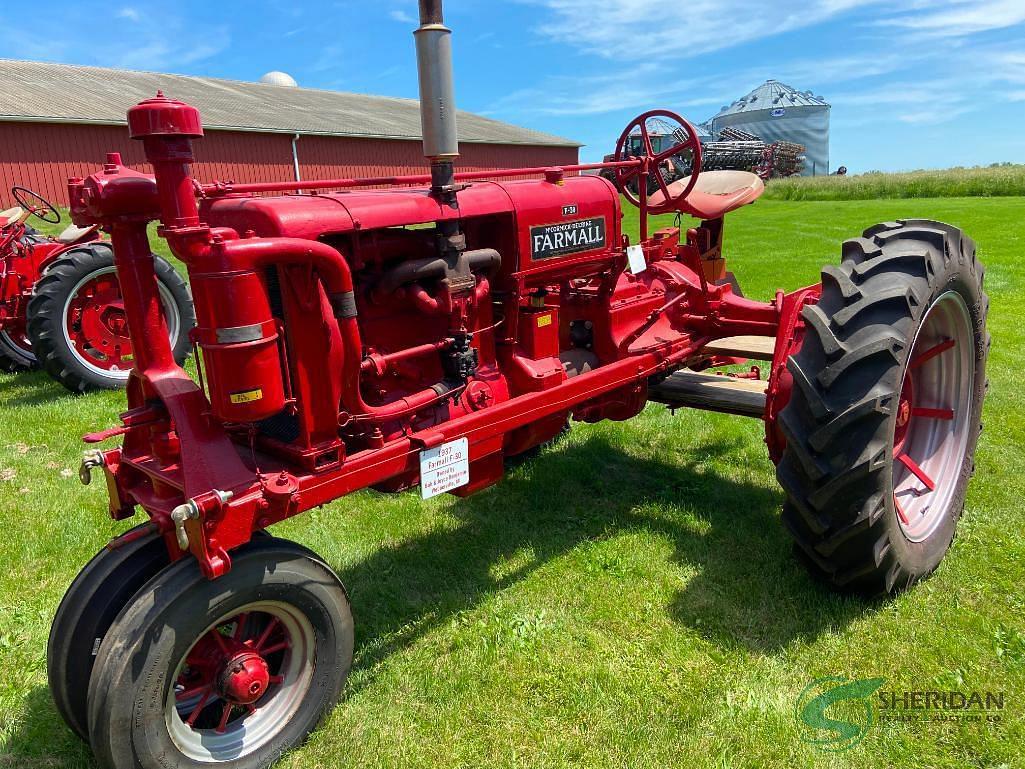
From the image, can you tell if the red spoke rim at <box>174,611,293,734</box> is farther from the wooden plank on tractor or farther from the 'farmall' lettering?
the wooden plank on tractor

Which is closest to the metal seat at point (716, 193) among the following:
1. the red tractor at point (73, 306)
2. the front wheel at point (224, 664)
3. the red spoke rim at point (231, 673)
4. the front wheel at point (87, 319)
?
the front wheel at point (224, 664)

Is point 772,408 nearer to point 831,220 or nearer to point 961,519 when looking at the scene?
point 961,519

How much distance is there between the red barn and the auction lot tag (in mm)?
21004

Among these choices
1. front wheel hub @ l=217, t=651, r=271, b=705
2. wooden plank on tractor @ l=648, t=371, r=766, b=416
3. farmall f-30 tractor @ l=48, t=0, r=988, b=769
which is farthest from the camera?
wooden plank on tractor @ l=648, t=371, r=766, b=416

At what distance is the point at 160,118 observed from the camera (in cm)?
211

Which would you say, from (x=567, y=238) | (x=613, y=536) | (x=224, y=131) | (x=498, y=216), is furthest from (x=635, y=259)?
(x=224, y=131)

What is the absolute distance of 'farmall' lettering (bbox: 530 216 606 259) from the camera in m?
3.30

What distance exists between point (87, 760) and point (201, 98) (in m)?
27.4

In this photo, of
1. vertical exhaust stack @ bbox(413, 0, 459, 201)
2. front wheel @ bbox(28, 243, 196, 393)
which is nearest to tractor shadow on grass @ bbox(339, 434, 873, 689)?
vertical exhaust stack @ bbox(413, 0, 459, 201)

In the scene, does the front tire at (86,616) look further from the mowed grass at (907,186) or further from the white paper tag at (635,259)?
the mowed grass at (907,186)

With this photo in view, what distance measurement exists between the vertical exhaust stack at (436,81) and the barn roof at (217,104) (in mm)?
21168

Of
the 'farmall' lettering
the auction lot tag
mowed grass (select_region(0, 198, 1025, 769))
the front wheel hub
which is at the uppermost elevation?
the 'farmall' lettering

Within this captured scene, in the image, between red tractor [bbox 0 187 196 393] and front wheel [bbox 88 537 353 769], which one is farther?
red tractor [bbox 0 187 196 393]

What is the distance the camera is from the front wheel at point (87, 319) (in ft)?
21.6
